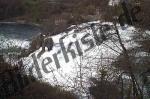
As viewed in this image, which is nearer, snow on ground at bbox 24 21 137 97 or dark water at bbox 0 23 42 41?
snow on ground at bbox 24 21 137 97

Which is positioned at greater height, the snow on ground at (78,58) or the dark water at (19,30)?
the dark water at (19,30)

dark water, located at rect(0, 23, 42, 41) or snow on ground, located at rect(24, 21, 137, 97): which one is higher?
dark water, located at rect(0, 23, 42, 41)

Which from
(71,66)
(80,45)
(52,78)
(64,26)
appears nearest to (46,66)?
(71,66)

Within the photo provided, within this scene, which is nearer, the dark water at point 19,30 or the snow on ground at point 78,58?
A: the snow on ground at point 78,58

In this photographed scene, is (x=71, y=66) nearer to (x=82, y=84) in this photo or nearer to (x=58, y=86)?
(x=58, y=86)
